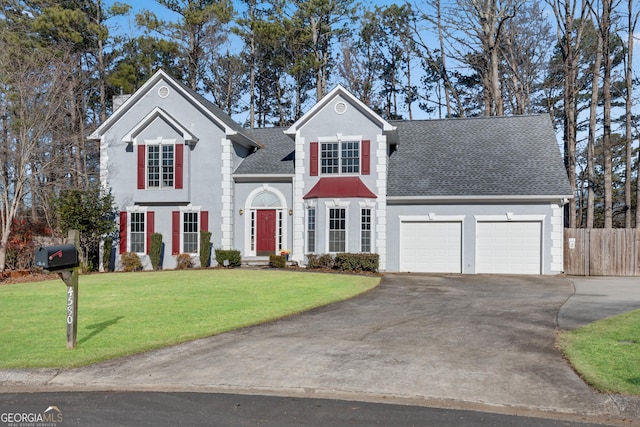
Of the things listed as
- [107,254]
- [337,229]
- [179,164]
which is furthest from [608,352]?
[107,254]

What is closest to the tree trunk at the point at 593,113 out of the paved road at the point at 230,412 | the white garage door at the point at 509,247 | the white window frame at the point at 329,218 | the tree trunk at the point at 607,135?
the tree trunk at the point at 607,135

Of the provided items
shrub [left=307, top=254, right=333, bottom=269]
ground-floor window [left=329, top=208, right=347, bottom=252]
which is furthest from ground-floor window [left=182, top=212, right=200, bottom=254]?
ground-floor window [left=329, top=208, right=347, bottom=252]

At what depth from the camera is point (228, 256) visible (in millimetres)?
22641

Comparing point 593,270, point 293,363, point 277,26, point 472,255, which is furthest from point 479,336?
point 277,26

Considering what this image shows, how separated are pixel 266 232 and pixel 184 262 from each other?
3.64 m

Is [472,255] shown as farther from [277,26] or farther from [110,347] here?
[277,26]

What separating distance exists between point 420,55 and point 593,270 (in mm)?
22748

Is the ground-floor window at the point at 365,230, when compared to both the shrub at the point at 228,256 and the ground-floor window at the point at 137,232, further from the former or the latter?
the ground-floor window at the point at 137,232

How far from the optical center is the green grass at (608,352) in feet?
22.0

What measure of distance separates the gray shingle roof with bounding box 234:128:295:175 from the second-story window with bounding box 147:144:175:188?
282cm

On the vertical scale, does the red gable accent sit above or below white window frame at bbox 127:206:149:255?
above

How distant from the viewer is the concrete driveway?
639 centimetres

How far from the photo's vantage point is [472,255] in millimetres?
21469

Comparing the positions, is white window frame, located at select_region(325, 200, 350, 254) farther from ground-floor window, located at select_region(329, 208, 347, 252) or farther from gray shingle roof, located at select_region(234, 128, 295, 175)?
gray shingle roof, located at select_region(234, 128, 295, 175)
